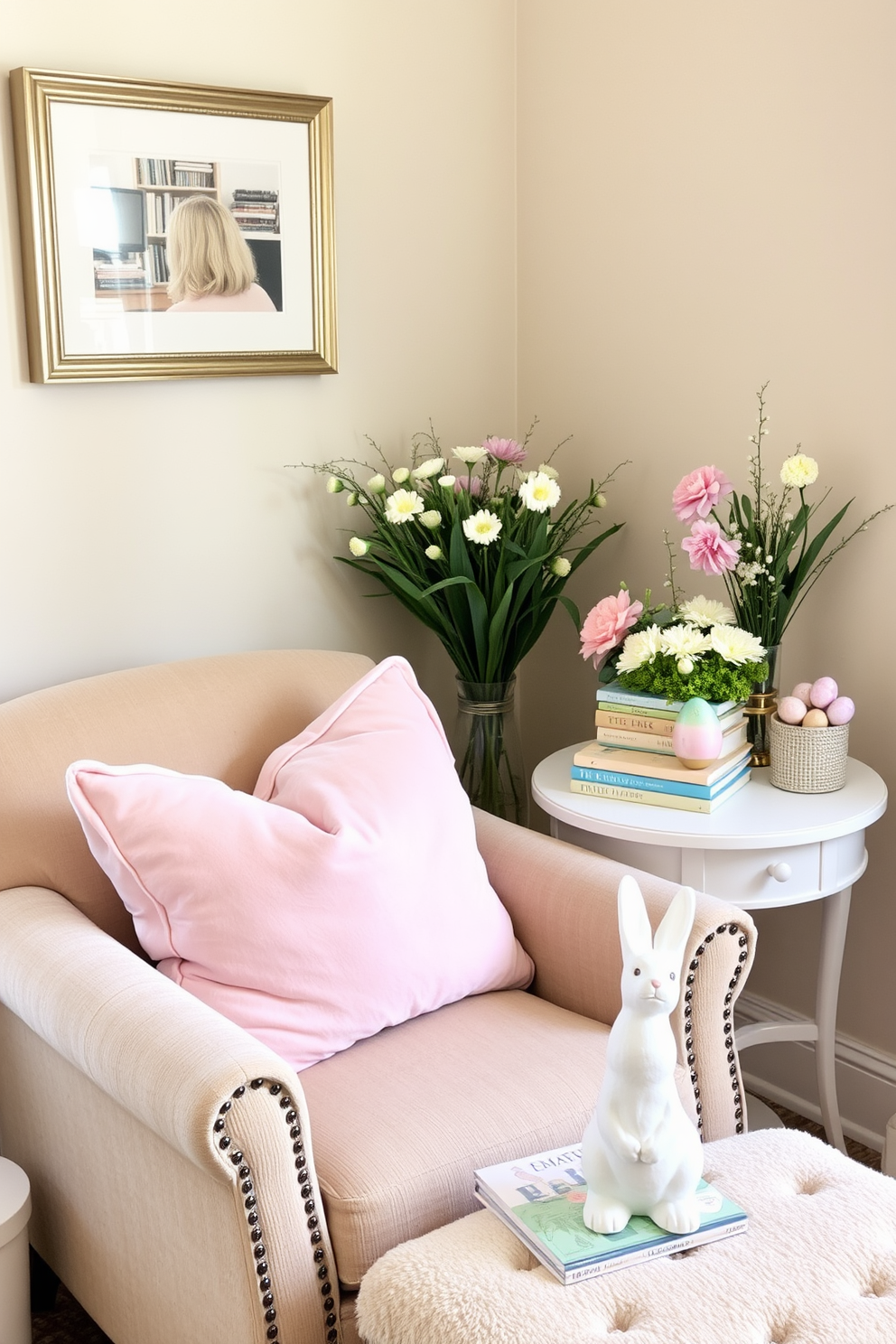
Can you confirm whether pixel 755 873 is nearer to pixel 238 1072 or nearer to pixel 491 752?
pixel 491 752

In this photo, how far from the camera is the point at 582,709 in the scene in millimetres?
2605

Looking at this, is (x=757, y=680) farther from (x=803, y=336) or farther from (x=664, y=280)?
(x=664, y=280)

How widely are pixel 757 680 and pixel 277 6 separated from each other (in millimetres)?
1386

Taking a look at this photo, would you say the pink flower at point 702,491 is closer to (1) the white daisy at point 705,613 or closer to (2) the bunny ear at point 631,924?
(1) the white daisy at point 705,613

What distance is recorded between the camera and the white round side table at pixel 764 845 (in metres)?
1.82

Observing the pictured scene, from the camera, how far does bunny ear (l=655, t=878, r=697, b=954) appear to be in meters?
1.21

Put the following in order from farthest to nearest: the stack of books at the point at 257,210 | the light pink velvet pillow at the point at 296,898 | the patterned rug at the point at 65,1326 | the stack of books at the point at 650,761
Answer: the stack of books at the point at 257,210
the stack of books at the point at 650,761
the patterned rug at the point at 65,1326
the light pink velvet pillow at the point at 296,898

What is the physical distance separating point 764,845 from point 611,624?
1.41ft

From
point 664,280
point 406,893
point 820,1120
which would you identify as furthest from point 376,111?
point 820,1120

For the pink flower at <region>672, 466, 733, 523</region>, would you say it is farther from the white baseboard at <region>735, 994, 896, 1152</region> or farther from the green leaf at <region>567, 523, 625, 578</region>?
the white baseboard at <region>735, 994, 896, 1152</region>

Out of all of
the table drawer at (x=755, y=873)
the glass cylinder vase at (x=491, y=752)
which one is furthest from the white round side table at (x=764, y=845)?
the glass cylinder vase at (x=491, y=752)

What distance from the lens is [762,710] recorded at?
2070 millimetres

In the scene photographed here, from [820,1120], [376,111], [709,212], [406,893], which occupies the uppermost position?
[376,111]

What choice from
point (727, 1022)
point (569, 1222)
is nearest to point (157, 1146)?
point (569, 1222)
